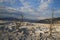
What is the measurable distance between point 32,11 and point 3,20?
1.27 feet

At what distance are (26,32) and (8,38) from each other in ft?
0.78

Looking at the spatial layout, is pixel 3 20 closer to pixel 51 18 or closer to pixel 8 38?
pixel 8 38

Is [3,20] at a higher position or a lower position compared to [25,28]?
higher

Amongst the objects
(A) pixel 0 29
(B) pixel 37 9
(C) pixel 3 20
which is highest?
(B) pixel 37 9

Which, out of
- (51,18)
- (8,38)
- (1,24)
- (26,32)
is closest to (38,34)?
(26,32)

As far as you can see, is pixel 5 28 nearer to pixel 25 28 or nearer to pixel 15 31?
pixel 15 31

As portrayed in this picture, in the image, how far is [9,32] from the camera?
1762 millimetres

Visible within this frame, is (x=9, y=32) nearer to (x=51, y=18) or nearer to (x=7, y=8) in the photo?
(x=7, y=8)

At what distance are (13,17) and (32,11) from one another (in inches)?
10.1

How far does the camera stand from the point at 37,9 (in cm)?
178

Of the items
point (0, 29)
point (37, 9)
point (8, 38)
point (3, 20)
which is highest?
point (37, 9)

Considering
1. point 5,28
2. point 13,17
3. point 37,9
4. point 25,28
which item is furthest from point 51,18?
point 5,28

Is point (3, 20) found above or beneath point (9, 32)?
above

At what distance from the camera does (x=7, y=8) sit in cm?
179
